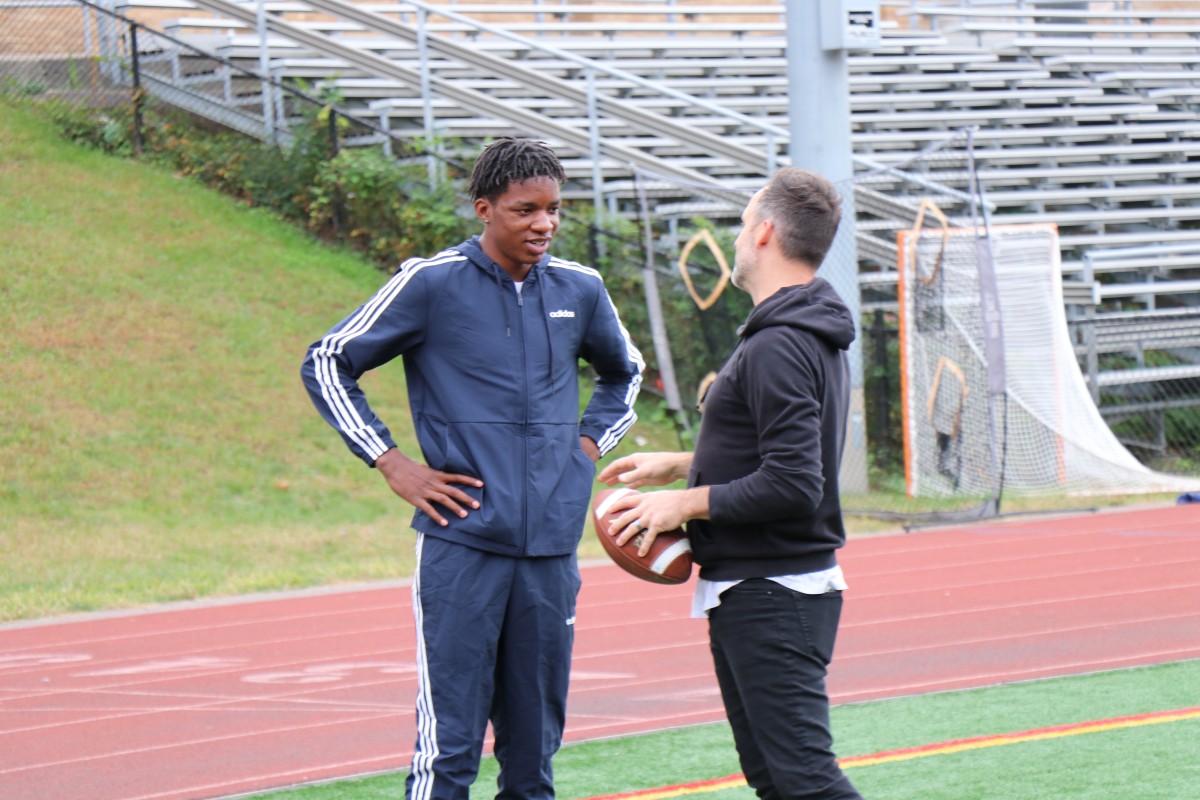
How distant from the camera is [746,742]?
3.52 meters

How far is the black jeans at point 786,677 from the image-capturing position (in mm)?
3295

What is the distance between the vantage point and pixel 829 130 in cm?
1288

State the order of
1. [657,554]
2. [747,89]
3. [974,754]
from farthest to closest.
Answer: [747,89] → [974,754] → [657,554]

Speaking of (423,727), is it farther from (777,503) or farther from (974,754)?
(974,754)

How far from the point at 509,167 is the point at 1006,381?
8.42 meters

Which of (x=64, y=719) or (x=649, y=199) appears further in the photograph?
(x=649, y=199)

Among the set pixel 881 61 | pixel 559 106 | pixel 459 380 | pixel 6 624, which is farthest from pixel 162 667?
pixel 881 61

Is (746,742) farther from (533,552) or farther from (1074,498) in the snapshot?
(1074,498)

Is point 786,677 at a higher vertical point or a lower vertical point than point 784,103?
lower

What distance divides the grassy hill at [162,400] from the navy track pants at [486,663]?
6047mm

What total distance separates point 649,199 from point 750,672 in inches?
541

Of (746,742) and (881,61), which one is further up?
(881,61)

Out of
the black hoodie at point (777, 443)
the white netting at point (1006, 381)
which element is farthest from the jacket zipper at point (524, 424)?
the white netting at point (1006, 381)

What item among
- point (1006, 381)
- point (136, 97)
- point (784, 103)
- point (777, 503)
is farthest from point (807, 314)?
point (784, 103)
